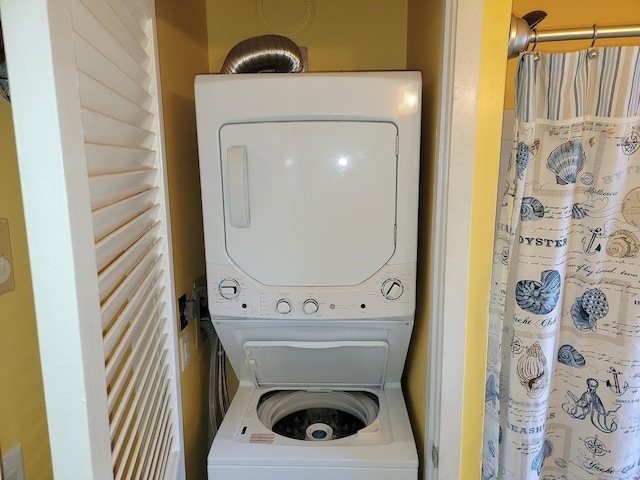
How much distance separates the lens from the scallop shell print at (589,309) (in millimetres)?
1429

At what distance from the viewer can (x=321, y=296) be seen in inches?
56.3

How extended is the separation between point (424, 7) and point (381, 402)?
142 centimetres

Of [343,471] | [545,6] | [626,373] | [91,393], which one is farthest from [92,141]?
[545,6]

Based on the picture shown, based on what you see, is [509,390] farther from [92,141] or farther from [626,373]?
[92,141]

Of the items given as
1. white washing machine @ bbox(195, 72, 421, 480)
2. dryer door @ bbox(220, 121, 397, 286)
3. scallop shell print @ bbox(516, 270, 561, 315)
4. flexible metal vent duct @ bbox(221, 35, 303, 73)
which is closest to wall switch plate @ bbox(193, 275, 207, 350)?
white washing machine @ bbox(195, 72, 421, 480)

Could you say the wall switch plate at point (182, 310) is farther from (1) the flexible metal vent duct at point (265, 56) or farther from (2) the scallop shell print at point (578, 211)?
(2) the scallop shell print at point (578, 211)

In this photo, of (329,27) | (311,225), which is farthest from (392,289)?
(329,27)

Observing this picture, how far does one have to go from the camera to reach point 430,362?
1.28 m

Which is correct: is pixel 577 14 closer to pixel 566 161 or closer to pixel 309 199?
pixel 566 161

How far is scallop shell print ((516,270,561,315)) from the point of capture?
139 cm

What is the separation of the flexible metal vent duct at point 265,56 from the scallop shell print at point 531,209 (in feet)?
2.99

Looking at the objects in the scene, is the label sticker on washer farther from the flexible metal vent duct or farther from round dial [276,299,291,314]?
the flexible metal vent duct

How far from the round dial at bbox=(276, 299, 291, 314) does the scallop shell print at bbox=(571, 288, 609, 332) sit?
3.19 ft

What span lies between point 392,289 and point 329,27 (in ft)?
4.00
